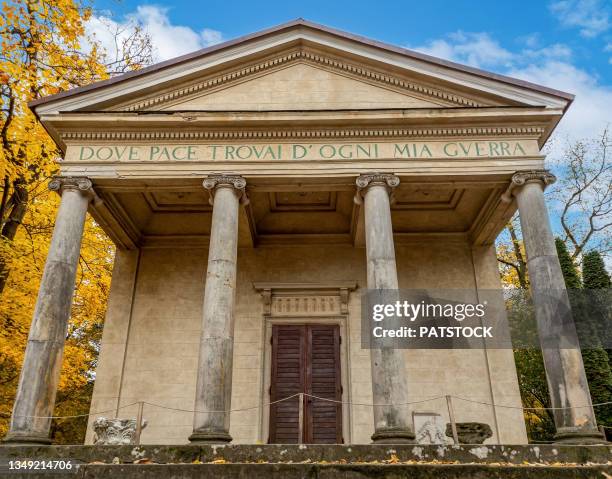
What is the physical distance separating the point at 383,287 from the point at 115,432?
5.63m

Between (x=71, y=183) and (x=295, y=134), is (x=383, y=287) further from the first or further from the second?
(x=71, y=183)

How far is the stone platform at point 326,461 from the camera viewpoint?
660 centimetres

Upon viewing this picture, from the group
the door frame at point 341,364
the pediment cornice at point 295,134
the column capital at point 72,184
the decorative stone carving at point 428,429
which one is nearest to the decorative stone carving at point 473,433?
the decorative stone carving at point 428,429

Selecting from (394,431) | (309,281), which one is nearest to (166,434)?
(309,281)

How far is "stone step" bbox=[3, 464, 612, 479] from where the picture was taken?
6.50 metres

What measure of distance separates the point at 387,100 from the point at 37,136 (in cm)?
995

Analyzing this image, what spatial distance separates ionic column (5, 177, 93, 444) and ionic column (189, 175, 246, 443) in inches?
112

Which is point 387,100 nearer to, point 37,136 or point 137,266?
point 137,266

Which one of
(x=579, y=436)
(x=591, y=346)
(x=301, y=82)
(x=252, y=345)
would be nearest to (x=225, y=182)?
(x=301, y=82)

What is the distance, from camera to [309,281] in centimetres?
1468

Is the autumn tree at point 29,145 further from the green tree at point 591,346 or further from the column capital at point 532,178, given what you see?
the green tree at point 591,346

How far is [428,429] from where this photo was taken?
1014cm

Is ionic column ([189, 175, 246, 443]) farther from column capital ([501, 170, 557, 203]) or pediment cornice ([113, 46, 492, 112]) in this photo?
column capital ([501, 170, 557, 203])

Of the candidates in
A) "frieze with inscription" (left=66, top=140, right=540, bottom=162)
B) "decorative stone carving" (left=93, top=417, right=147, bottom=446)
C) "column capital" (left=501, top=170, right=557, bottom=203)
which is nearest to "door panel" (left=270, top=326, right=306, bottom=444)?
"decorative stone carving" (left=93, top=417, right=147, bottom=446)
